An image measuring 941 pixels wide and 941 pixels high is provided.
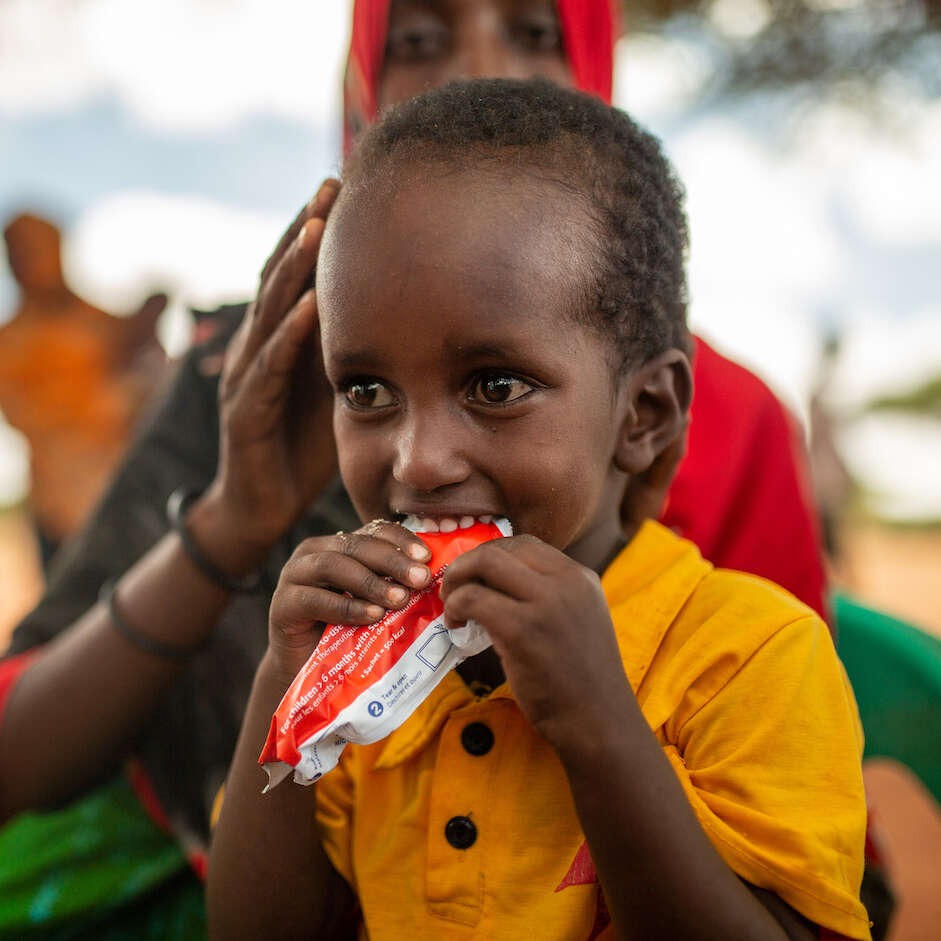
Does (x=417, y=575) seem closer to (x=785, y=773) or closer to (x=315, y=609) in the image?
(x=315, y=609)

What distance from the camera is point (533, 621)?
0.84 m

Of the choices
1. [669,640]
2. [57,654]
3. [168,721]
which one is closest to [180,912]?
[168,721]

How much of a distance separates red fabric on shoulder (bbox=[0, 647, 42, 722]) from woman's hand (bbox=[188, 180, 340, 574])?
45 centimetres

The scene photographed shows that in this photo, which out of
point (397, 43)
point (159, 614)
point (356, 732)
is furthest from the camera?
point (397, 43)

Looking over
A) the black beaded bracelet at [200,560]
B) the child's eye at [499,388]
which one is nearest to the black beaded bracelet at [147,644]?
the black beaded bracelet at [200,560]

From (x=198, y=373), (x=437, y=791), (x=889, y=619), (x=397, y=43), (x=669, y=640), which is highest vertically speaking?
(x=397, y=43)

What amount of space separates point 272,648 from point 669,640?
0.47 metres

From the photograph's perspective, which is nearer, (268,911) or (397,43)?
(268,911)

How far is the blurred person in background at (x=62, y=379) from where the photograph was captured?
4508 millimetres

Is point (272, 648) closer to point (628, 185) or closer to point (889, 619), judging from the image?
point (628, 185)

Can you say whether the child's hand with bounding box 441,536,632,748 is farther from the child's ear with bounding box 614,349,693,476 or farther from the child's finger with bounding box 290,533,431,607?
the child's ear with bounding box 614,349,693,476

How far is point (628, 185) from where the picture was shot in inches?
41.8

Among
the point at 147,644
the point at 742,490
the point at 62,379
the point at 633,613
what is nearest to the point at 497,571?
the point at 633,613

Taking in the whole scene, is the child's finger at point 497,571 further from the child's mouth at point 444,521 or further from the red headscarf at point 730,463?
the red headscarf at point 730,463
